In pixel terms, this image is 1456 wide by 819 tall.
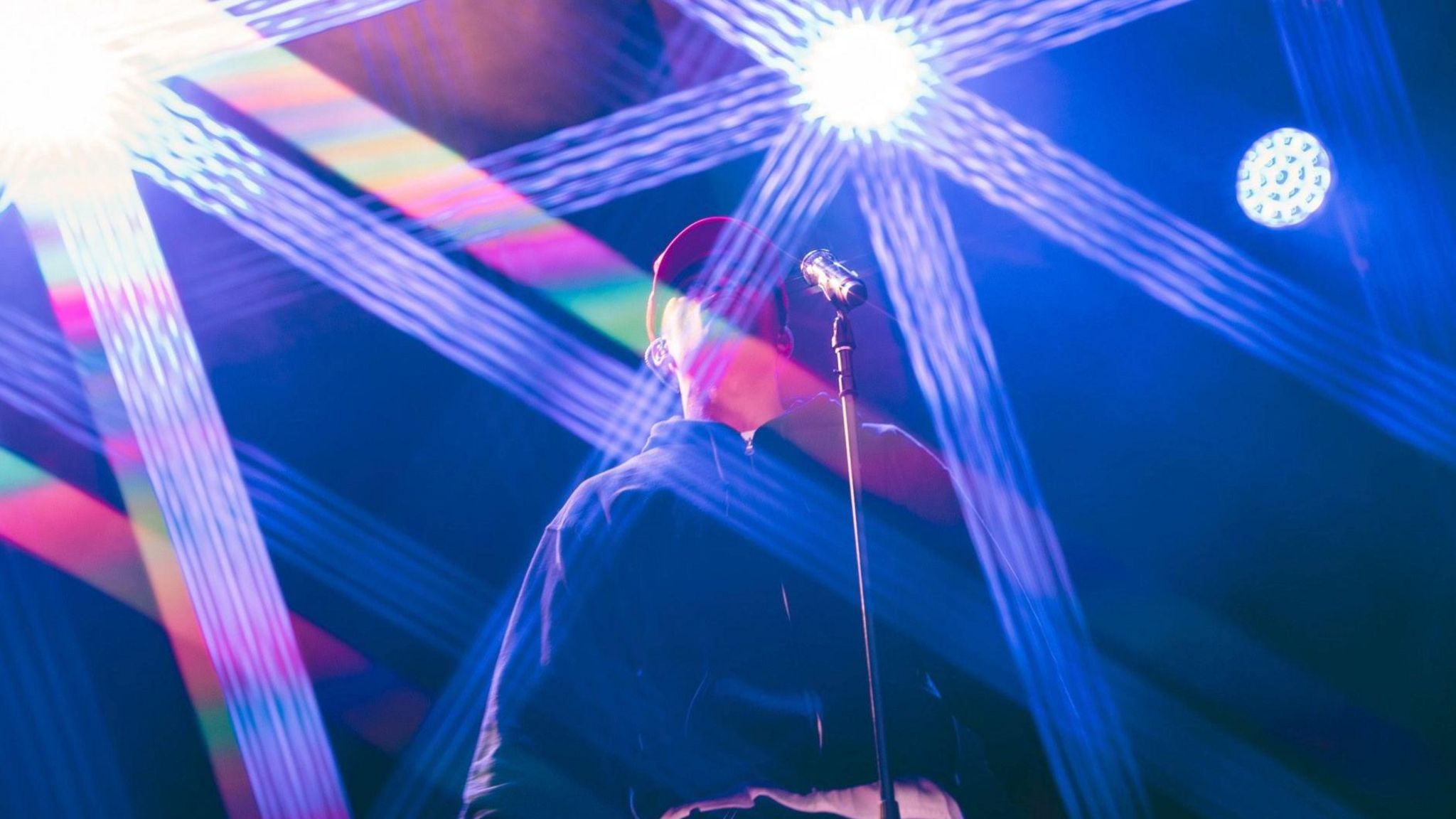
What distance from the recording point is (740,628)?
1342 mm

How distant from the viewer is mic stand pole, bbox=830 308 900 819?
97cm

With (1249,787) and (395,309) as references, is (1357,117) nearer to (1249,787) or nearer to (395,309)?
(1249,787)

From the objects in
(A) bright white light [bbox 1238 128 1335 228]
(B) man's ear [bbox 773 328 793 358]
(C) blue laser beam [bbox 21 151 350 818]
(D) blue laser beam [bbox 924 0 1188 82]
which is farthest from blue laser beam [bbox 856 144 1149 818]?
(C) blue laser beam [bbox 21 151 350 818]

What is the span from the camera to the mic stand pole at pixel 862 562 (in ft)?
3.20

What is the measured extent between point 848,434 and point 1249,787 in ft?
7.73

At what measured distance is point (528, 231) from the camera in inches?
117

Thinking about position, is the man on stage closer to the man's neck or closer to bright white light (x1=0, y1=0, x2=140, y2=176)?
the man's neck

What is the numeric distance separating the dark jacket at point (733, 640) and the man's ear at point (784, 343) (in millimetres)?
140

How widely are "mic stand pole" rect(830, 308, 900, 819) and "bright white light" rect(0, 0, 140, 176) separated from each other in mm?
2427

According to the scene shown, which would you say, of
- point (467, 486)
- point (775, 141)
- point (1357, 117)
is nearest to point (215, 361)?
point (467, 486)

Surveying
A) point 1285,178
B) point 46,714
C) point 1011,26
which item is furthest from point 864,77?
point 46,714

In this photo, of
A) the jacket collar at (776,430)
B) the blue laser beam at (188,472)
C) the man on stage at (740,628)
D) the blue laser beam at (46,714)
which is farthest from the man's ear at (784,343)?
the blue laser beam at (46,714)

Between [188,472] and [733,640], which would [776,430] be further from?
[188,472]

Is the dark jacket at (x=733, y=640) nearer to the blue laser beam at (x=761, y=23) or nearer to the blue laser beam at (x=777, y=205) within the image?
the blue laser beam at (x=777, y=205)
